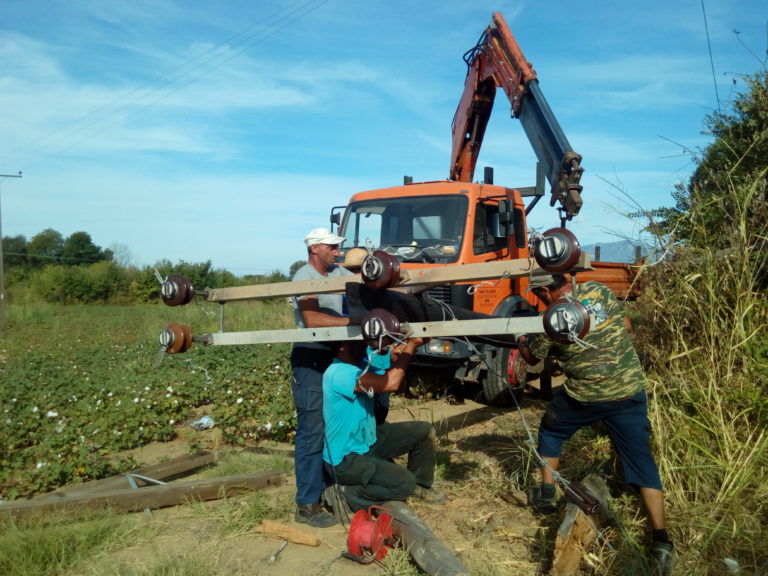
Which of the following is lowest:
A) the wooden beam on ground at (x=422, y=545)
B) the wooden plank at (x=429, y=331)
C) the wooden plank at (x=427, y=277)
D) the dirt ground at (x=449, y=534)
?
the dirt ground at (x=449, y=534)

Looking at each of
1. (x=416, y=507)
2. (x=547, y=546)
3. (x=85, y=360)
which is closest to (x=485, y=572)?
(x=547, y=546)

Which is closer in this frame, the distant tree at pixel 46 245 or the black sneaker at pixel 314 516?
the black sneaker at pixel 314 516

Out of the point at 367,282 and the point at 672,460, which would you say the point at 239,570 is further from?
the point at 672,460

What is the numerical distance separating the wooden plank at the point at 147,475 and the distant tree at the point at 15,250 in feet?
240

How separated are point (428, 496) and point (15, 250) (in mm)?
81877

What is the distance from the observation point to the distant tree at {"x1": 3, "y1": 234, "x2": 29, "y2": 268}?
230ft

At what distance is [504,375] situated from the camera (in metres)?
7.89

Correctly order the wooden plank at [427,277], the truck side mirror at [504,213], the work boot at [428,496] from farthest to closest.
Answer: the truck side mirror at [504,213]
the work boot at [428,496]
the wooden plank at [427,277]

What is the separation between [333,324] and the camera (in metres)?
4.32

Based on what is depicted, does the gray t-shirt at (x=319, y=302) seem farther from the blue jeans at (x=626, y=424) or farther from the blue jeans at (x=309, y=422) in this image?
the blue jeans at (x=626, y=424)

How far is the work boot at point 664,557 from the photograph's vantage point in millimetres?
3529

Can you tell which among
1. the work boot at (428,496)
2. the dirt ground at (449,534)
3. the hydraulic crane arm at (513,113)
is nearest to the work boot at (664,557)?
the dirt ground at (449,534)

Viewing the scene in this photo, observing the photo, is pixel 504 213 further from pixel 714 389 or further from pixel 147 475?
pixel 147 475

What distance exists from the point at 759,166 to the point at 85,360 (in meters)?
10.6
